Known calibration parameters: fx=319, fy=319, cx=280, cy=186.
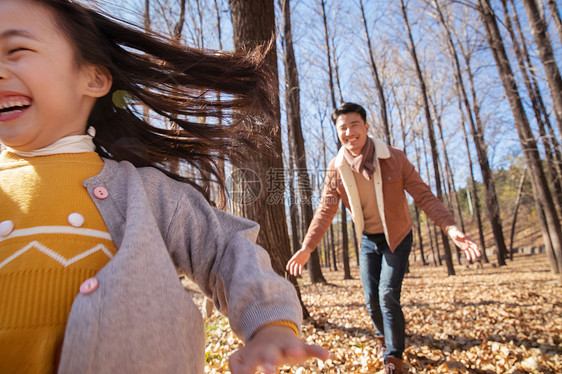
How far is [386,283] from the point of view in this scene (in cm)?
289

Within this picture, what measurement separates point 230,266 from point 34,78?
89cm

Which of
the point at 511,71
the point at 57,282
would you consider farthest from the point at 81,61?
the point at 511,71

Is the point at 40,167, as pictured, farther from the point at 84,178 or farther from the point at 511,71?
the point at 511,71

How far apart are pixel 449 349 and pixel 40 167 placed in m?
4.04

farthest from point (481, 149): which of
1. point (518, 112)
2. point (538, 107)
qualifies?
point (518, 112)

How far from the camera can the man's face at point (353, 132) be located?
3.35 m

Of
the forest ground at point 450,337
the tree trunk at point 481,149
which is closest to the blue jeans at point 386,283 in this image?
the forest ground at point 450,337

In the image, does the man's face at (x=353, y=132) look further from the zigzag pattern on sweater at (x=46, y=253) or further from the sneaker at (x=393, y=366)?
the zigzag pattern on sweater at (x=46, y=253)

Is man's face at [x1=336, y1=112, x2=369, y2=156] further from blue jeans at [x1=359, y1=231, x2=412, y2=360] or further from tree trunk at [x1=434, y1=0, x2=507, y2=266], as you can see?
tree trunk at [x1=434, y1=0, x2=507, y2=266]

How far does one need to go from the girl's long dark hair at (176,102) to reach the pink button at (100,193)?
34cm

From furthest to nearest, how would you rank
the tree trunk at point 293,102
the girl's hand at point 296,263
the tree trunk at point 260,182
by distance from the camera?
1. the tree trunk at point 293,102
2. the tree trunk at point 260,182
3. the girl's hand at point 296,263

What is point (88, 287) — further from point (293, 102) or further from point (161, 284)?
point (293, 102)

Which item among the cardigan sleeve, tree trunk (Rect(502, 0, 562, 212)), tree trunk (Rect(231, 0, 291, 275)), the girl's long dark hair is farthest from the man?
tree trunk (Rect(502, 0, 562, 212))

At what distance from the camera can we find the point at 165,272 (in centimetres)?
93
